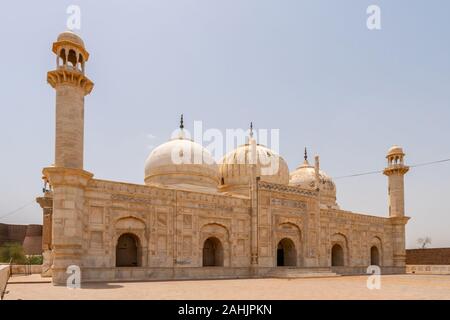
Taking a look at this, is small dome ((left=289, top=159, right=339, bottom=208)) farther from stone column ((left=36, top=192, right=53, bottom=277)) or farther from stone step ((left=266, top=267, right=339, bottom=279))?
stone column ((left=36, top=192, right=53, bottom=277))

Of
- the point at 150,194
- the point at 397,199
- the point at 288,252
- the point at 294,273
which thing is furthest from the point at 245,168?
the point at 397,199

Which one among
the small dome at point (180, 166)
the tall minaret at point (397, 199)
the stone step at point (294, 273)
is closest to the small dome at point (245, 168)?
the small dome at point (180, 166)

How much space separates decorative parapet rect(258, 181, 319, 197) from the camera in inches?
1103

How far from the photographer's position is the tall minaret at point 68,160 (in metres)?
18.8

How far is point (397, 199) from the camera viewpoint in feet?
120

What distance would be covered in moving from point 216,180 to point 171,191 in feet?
24.2

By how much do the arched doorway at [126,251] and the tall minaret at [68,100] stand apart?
554 centimetres

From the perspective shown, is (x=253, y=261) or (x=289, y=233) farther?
(x=289, y=233)

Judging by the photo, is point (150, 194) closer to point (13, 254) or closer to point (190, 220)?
point (190, 220)

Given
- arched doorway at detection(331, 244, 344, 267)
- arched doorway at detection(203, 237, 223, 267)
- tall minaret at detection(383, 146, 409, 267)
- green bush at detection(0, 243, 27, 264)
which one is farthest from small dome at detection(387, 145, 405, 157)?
green bush at detection(0, 243, 27, 264)

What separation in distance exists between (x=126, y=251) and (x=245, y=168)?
1207cm
